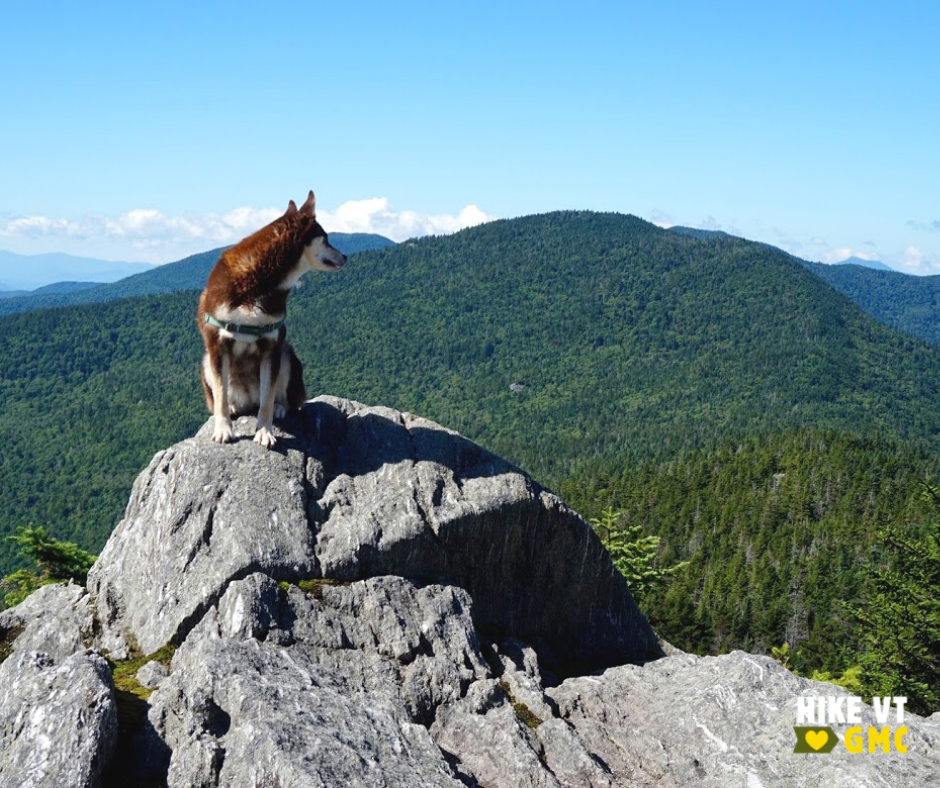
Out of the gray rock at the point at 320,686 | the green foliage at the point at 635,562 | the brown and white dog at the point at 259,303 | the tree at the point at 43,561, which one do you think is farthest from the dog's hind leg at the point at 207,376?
the green foliage at the point at 635,562

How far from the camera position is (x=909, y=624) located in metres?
24.2

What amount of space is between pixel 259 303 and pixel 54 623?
5.21m

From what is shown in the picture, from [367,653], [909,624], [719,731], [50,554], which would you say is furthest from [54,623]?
[909,624]

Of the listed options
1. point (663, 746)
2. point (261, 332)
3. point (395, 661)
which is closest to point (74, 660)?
point (395, 661)

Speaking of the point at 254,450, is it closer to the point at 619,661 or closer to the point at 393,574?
the point at 393,574

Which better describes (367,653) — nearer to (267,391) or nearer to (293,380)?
(267,391)

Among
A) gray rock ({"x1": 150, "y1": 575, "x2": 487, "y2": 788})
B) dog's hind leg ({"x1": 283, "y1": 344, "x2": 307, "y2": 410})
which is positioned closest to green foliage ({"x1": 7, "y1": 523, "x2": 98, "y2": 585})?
dog's hind leg ({"x1": 283, "y1": 344, "x2": 307, "y2": 410})

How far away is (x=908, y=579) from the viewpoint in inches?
1013

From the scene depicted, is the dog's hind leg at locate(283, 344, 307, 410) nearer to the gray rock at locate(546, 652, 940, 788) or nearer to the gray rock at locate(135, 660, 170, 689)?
the gray rock at locate(135, 660, 170, 689)

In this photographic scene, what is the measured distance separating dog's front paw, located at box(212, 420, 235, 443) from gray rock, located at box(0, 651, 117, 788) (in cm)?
401

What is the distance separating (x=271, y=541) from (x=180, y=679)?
241cm

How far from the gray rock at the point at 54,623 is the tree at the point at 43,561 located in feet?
37.1

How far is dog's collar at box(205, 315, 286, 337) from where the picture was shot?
37.0 feet

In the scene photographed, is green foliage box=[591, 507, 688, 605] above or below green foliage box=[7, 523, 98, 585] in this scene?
below
